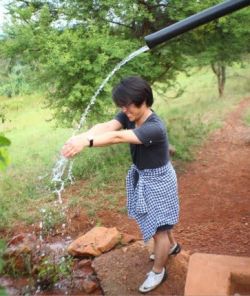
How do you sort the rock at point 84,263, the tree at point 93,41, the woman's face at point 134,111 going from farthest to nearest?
the tree at point 93,41 → the rock at point 84,263 → the woman's face at point 134,111

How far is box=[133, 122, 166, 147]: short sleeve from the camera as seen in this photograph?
8.32 feet

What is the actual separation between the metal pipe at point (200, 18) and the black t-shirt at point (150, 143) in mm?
870

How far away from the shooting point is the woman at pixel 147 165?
8.48 ft

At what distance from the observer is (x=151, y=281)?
9.93ft

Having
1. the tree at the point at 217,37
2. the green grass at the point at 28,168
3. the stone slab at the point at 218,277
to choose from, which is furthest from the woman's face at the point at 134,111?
the tree at the point at 217,37

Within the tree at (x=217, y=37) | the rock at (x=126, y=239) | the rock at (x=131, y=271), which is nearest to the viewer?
the rock at (x=131, y=271)

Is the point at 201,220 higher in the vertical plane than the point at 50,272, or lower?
lower

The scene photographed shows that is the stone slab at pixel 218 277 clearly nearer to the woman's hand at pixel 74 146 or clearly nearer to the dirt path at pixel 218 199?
the woman's hand at pixel 74 146

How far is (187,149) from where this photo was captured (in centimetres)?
709

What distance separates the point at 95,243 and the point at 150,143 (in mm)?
1401

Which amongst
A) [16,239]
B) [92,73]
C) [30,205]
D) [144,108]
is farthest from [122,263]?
[92,73]

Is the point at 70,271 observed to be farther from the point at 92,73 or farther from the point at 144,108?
the point at 92,73

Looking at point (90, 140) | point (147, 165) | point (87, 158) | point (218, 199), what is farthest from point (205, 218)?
point (87, 158)

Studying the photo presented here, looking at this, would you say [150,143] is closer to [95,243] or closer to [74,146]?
[74,146]
